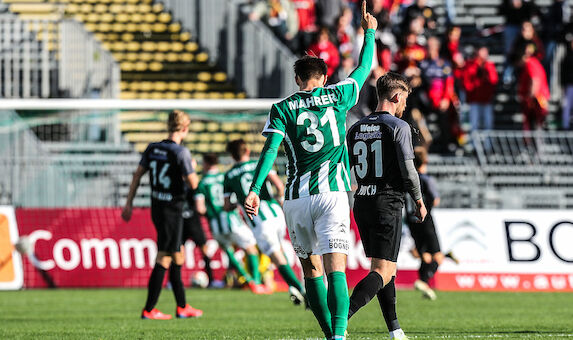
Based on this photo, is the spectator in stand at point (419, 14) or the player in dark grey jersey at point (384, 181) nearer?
the player in dark grey jersey at point (384, 181)

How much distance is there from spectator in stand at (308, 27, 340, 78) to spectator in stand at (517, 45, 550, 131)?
4.08 meters

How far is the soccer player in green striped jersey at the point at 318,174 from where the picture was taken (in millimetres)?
8703

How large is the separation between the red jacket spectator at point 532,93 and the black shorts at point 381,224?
1504cm

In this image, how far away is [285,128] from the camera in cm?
879

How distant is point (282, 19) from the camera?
2595 centimetres

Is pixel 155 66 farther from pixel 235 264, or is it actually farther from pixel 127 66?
pixel 235 264

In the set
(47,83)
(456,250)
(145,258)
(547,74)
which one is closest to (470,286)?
(456,250)

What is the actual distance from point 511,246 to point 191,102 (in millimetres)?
5920

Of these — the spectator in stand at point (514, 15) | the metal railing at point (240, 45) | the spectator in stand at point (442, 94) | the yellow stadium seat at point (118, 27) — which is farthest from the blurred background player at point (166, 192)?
the yellow stadium seat at point (118, 27)

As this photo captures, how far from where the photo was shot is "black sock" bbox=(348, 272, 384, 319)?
8.97m

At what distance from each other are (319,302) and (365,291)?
42cm

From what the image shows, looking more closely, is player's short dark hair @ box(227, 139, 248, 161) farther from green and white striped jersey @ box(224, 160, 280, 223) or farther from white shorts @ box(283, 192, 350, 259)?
white shorts @ box(283, 192, 350, 259)

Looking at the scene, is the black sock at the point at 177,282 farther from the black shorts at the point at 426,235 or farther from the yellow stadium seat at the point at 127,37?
the yellow stadium seat at the point at 127,37

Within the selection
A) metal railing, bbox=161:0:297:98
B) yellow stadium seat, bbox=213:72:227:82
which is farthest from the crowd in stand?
yellow stadium seat, bbox=213:72:227:82
